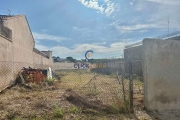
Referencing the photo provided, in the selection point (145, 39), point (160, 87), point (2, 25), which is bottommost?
point (160, 87)

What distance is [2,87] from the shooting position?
8.10m

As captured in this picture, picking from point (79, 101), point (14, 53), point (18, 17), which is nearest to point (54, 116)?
point (79, 101)

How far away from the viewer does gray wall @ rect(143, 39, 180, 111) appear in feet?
15.3

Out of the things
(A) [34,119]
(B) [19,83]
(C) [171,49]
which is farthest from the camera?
(B) [19,83]

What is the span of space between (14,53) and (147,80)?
9107 millimetres

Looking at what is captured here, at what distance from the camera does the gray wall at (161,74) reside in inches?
183

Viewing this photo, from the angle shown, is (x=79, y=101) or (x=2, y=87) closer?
(x=79, y=101)

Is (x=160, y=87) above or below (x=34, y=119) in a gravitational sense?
above

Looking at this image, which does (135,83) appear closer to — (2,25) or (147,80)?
(147,80)

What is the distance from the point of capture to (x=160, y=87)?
15.7 ft

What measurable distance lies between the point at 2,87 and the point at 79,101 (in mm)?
4982

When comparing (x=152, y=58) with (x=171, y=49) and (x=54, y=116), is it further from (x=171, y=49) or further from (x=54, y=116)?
(x=54, y=116)

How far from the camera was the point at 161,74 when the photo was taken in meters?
4.82

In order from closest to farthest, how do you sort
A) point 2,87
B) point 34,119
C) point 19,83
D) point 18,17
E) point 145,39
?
point 34,119, point 145,39, point 2,87, point 19,83, point 18,17
